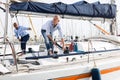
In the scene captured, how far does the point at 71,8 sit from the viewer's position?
7418 mm

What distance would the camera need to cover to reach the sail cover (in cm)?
677

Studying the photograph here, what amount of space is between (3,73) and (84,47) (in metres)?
2.80

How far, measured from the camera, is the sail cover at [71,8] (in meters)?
6.77

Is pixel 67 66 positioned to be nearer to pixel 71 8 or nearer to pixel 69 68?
pixel 69 68

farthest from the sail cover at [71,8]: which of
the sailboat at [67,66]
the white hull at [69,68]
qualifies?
the white hull at [69,68]

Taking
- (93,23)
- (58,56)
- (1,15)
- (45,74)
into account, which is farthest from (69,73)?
(1,15)

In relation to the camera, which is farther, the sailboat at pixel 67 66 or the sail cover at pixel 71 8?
the sail cover at pixel 71 8

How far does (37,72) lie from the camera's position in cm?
443

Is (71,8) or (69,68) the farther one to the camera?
(71,8)

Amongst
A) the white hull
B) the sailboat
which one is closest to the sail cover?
the sailboat

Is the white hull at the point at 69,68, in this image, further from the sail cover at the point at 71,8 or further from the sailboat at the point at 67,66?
the sail cover at the point at 71,8

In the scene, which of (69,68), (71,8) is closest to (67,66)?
(69,68)

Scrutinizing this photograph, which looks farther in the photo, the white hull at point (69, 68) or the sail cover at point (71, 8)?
the sail cover at point (71, 8)

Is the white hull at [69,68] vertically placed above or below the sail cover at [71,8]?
below
